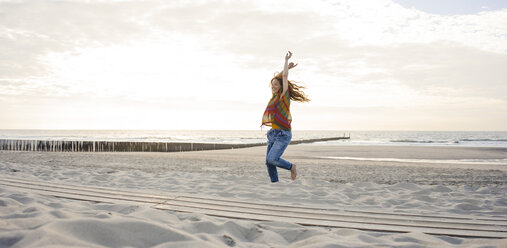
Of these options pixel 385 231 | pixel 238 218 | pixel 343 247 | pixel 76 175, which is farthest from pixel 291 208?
pixel 76 175

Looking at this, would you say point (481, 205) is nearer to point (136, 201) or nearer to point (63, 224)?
point (136, 201)

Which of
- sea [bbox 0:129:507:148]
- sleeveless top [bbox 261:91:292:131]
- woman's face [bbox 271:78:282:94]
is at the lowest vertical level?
sea [bbox 0:129:507:148]

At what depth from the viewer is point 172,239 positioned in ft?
6.93

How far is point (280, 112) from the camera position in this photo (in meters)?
4.59

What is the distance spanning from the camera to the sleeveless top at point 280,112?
459 centimetres

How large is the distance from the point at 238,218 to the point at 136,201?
4.01 ft

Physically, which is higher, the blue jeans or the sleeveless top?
the sleeveless top

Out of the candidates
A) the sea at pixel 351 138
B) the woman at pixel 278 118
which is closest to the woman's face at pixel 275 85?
the woman at pixel 278 118

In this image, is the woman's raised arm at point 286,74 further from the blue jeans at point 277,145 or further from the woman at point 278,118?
the blue jeans at point 277,145

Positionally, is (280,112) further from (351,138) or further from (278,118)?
(351,138)

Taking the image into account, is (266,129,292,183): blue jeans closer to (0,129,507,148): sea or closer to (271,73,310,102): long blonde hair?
(271,73,310,102): long blonde hair

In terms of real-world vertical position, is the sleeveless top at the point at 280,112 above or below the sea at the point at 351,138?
above

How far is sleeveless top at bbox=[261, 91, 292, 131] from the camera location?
15.1ft

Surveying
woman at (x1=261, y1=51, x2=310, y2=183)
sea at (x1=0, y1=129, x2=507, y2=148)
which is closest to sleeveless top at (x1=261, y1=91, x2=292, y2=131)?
woman at (x1=261, y1=51, x2=310, y2=183)
